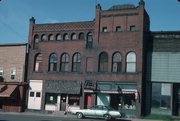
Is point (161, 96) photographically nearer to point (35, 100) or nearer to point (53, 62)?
point (53, 62)

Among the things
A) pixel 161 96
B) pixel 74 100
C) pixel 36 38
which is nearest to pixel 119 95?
pixel 161 96

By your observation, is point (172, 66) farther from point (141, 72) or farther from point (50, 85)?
point (50, 85)

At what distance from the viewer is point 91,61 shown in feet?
127

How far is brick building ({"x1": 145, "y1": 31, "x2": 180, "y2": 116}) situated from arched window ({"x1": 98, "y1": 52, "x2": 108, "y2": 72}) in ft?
16.7

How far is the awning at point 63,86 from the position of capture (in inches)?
1528

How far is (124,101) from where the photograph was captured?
1444 inches

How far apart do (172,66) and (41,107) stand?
688 inches

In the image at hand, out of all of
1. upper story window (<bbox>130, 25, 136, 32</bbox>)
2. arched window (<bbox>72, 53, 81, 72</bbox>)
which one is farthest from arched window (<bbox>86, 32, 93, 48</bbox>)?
Answer: upper story window (<bbox>130, 25, 136, 32</bbox>)

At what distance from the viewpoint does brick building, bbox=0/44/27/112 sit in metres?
40.8

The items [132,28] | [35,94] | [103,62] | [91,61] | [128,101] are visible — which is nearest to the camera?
[128,101]

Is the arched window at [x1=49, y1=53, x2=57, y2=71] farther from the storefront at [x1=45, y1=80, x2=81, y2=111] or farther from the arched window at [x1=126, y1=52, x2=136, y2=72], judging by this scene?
the arched window at [x1=126, y1=52, x2=136, y2=72]

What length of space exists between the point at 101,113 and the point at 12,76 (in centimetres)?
1624

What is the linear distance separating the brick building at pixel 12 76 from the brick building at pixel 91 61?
111 cm

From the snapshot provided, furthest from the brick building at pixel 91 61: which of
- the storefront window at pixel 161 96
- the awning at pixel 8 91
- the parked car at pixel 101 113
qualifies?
the parked car at pixel 101 113
